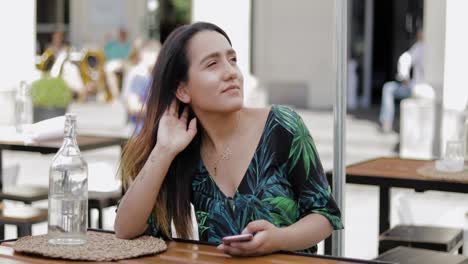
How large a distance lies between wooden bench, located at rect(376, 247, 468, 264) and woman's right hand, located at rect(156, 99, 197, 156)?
121 cm

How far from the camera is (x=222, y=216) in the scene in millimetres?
2713

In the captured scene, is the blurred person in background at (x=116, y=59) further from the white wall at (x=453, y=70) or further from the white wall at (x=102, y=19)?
the white wall at (x=453, y=70)

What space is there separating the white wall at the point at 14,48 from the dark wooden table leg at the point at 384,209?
24.6 feet

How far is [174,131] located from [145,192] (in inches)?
7.6

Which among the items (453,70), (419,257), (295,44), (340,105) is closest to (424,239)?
(419,257)

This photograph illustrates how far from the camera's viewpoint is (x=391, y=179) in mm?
4266

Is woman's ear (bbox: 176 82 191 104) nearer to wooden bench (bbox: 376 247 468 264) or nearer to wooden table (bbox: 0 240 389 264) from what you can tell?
wooden table (bbox: 0 240 389 264)

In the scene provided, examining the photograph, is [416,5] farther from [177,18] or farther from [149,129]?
[149,129]

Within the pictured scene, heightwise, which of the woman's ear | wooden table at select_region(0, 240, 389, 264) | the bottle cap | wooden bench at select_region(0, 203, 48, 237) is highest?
the woman's ear

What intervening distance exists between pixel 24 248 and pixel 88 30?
18446mm

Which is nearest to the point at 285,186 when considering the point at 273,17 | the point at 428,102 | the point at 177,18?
the point at 428,102

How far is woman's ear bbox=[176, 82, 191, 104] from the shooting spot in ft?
9.09

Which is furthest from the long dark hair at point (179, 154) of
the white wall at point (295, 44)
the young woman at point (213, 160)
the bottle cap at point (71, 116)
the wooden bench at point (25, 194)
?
the white wall at point (295, 44)

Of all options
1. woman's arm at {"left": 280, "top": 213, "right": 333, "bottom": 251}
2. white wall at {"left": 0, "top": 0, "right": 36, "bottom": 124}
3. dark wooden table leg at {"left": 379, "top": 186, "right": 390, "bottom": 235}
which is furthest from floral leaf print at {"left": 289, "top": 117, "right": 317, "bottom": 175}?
white wall at {"left": 0, "top": 0, "right": 36, "bottom": 124}
